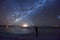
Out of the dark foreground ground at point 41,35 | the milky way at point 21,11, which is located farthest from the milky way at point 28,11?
the dark foreground ground at point 41,35

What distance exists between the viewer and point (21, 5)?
69.0 feet

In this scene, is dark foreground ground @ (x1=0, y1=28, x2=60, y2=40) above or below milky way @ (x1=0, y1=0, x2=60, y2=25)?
below

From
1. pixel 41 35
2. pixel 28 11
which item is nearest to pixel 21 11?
pixel 28 11

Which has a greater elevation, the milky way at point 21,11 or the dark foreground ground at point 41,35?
the milky way at point 21,11

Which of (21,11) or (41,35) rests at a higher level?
(21,11)

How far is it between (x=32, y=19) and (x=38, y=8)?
0.62 ft

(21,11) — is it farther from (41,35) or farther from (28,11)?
(41,35)

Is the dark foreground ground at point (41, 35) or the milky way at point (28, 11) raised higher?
the milky way at point (28, 11)

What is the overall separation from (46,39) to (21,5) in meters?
0.64

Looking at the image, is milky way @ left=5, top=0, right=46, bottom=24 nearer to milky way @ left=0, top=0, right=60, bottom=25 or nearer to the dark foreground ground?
milky way @ left=0, top=0, right=60, bottom=25

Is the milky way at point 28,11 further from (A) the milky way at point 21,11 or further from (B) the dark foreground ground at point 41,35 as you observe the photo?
(B) the dark foreground ground at point 41,35

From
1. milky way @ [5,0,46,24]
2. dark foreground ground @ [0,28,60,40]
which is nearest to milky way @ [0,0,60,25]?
milky way @ [5,0,46,24]

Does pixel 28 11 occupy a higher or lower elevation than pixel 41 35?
higher

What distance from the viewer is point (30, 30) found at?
827 inches
